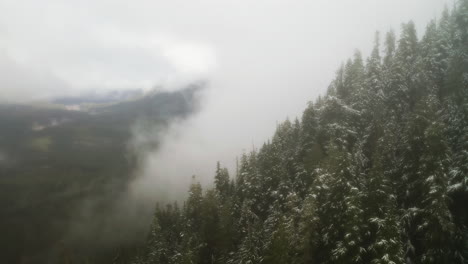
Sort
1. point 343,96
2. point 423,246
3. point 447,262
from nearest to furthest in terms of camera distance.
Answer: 1. point 447,262
2. point 423,246
3. point 343,96

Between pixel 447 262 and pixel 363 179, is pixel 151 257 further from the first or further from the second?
pixel 447 262

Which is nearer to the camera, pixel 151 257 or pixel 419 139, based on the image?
pixel 419 139

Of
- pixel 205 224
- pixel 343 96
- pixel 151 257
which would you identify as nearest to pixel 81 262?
pixel 151 257

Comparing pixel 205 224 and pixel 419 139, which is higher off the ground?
pixel 419 139

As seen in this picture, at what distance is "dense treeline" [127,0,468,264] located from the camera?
35.4 m

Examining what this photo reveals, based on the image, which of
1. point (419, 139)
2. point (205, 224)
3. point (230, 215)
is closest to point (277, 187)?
point (230, 215)

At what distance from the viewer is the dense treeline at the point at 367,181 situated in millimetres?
35406

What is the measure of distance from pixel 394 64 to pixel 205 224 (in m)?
43.5

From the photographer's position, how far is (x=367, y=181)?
130 ft

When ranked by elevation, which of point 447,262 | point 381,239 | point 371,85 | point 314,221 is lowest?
point 447,262

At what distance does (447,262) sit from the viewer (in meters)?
32.6

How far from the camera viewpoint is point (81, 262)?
18062 centimetres

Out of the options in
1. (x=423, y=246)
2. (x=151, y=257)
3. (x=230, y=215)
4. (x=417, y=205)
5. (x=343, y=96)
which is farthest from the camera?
(x=343, y=96)

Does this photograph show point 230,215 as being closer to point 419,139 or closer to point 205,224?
point 205,224
